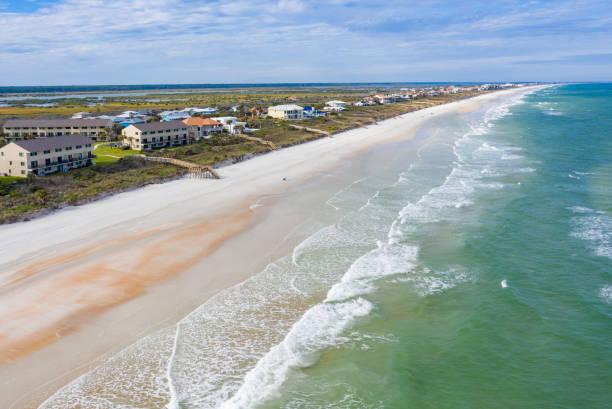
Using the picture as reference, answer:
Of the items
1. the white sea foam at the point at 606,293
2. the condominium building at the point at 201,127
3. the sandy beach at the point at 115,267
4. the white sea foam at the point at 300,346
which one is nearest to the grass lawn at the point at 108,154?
the condominium building at the point at 201,127

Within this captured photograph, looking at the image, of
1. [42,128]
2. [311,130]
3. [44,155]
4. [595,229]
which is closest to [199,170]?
[44,155]

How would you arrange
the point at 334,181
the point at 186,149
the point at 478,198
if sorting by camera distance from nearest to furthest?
the point at 478,198, the point at 334,181, the point at 186,149

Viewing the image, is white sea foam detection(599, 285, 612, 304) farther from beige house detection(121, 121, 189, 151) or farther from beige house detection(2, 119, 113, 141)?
beige house detection(2, 119, 113, 141)

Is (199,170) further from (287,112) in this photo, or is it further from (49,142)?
(287,112)

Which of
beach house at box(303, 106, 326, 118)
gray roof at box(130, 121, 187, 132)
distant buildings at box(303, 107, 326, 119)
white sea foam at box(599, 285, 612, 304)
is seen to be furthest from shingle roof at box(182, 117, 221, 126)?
white sea foam at box(599, 285, 612, 304)

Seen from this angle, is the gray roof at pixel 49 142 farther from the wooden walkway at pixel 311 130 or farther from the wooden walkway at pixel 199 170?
the wooden walkway at pixel 311 130

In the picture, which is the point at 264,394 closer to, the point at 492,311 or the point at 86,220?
the point at 492,311

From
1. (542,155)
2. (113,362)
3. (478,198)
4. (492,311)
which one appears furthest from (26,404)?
(542,155)
